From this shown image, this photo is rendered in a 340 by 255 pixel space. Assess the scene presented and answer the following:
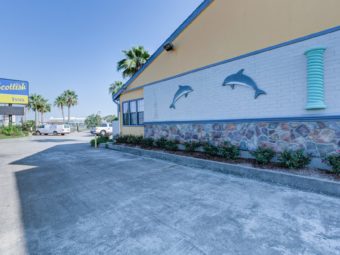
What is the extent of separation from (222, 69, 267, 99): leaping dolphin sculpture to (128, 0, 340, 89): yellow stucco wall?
796 mm

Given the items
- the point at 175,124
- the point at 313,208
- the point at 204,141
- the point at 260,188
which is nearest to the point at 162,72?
the point at 175,124

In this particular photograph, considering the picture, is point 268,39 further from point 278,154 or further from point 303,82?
point 278,154

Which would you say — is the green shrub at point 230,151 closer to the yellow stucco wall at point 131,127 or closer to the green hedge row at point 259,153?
Answer: the green hedge row at point 259,153

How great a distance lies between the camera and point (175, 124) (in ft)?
30.2

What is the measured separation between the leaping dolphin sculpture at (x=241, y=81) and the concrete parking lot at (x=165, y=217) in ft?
10.0

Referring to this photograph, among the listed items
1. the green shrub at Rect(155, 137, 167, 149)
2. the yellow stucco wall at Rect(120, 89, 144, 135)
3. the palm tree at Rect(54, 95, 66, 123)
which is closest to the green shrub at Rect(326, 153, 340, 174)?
the green shrub at Rect(155, 137, 167, 149)

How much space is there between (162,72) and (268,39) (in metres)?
5.39

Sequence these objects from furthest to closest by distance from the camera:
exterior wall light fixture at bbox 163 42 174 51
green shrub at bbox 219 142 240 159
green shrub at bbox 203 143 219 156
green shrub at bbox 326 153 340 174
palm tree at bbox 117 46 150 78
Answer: palm tree at bbox 117 46 150 78
exterior wall light fixture at bbox 163 42 174 51
green shrub at bbox 203 143 219 156
green shrub at bbox 219 142 240 159
green shrub at bbox 326 153 340 174

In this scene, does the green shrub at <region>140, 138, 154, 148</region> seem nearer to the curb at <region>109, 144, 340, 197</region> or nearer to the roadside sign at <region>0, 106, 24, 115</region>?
the curb at <region>109, 144, 340, 197</region>

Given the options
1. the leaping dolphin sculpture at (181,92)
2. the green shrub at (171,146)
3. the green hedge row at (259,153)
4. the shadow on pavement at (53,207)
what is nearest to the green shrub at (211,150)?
the green hedge row at (259,153)

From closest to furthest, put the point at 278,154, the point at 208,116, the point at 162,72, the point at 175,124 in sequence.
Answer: the point at 278,154, the point at 208,116, the point at 175,124, the point at 162,72

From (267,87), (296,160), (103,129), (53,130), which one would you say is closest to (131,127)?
(267,87)

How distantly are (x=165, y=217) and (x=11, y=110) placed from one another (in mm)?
33390

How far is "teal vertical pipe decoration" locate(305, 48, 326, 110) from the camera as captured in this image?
486cm
